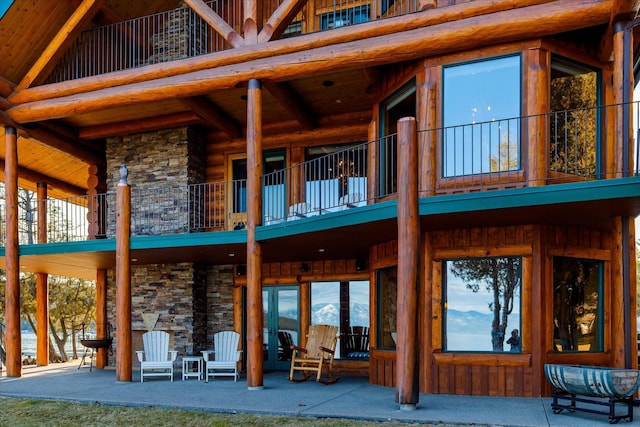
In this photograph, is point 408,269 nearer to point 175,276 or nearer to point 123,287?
point 123,287

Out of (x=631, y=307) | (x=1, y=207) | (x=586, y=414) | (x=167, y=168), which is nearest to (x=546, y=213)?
(x=631, y=307)

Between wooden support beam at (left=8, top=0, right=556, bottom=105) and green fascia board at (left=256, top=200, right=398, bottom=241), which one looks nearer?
green fascia board at (left=256, top=200, right=398, bottom=241)

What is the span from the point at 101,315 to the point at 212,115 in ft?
17.0

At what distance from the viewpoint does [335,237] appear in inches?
363

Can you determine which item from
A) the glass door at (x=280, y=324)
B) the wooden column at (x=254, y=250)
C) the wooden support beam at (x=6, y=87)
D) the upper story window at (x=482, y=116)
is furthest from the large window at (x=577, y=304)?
the wooden support beam at (x=6, y=87)

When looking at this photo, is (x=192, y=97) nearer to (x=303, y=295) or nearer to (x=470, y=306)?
(x=303, y=295)

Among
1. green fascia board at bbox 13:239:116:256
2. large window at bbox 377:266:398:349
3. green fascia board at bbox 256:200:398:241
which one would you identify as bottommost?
large window at bbox 377:266:398:349

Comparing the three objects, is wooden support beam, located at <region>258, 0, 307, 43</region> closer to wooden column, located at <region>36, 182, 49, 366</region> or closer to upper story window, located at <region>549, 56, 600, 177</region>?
upper story window, located at <region>549, 56, 600, 177</region>

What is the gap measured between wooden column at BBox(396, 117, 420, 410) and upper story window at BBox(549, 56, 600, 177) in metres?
2.51

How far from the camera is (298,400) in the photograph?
797cm

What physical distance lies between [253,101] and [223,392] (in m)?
4.40

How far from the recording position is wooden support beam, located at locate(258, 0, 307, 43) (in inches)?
371

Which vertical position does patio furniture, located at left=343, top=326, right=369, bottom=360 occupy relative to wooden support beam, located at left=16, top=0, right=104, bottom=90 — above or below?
below

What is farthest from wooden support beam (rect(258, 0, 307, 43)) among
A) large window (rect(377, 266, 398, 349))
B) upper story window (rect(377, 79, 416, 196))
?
large window (rect(377, 266, 398, 349))
